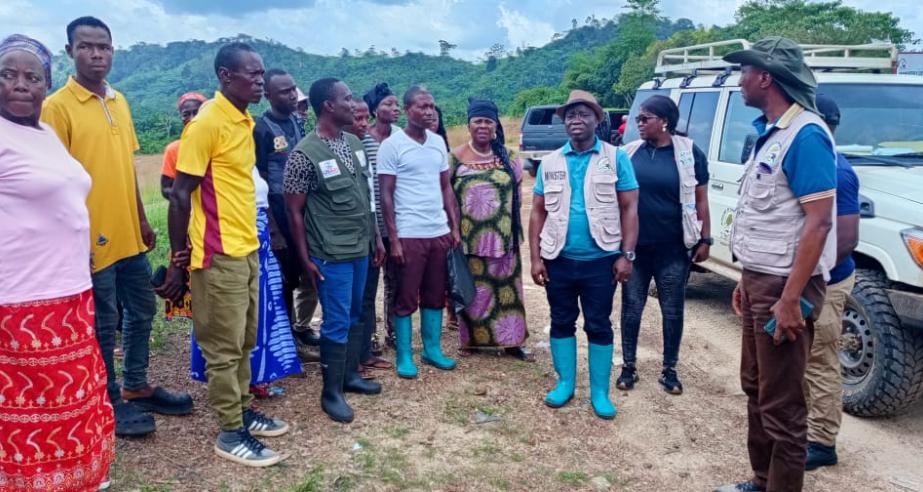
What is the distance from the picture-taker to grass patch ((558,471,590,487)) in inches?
130

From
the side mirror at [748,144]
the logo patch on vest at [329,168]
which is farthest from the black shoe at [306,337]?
the side mirror at [748,144]

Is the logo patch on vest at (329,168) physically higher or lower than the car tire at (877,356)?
higher

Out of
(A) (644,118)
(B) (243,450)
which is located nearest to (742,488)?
(A) (644,118)

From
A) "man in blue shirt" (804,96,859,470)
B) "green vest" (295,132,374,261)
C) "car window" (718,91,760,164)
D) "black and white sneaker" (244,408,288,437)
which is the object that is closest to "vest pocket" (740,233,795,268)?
"man in blue shirt" (804,96,859,470)

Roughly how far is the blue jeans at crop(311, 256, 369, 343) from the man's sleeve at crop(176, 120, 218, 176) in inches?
35.5

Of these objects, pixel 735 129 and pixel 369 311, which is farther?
pixel 735 129

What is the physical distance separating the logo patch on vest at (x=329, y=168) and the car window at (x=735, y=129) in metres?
3.11

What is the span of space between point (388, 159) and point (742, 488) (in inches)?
104

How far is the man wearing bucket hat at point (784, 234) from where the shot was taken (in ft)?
8.46

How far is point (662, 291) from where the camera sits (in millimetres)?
4348

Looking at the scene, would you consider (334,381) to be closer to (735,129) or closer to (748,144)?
(748,144)

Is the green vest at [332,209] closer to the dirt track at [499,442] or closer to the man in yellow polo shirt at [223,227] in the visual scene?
the man in yellow polo shirt at [223,227]

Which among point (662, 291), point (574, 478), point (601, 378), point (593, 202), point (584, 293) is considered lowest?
point (574, 478)

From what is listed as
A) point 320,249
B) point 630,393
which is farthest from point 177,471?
point 630,393
